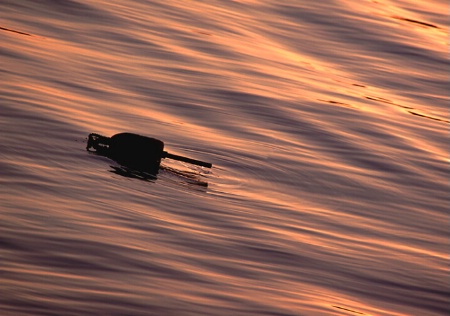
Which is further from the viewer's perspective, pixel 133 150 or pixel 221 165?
pixel 221 165

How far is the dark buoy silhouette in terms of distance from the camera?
36.6ft

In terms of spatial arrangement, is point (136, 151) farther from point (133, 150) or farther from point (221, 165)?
point (221, 165)

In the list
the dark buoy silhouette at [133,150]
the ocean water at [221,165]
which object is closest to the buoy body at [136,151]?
the dark buoy silhouette at [133,150]

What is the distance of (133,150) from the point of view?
441 inches

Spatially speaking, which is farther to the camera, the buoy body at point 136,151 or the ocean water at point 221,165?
the buoy body at point 136,151

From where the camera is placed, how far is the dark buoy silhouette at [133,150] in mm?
11148

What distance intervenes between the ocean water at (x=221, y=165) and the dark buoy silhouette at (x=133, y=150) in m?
0.14

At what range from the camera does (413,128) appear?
1532 cm

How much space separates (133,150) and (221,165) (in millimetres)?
1284

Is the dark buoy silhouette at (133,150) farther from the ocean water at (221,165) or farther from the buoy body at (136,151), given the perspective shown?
the ocean water at (221,165)

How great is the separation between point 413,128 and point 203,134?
3.81m

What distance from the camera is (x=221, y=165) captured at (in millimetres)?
12070

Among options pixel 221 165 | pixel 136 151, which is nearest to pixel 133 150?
pixel 136 151

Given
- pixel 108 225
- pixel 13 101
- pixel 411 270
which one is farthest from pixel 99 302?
pixel 13 101
